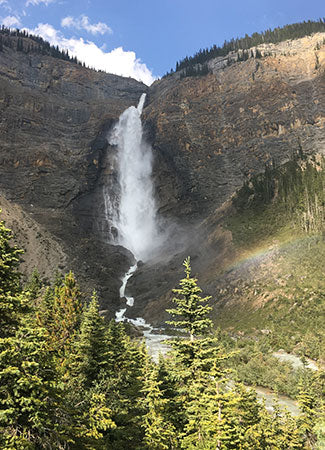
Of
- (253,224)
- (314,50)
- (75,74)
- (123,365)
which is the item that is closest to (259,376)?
(123,365)

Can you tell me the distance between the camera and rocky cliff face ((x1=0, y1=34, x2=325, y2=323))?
2697 inches

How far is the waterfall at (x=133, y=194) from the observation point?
85875 millimetres

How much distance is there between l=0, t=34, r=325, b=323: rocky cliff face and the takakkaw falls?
504 mm

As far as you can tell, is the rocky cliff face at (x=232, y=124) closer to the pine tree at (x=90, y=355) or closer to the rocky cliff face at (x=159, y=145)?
the rocky cliff face at (x=159, y=145)

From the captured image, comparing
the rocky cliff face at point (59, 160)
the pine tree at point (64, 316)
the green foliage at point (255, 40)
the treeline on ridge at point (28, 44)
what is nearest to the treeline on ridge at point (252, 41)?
the green foliage at point (255, 40)

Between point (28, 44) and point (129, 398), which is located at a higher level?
point (28, 44)

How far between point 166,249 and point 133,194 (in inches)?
1092


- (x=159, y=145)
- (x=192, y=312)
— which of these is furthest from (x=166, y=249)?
(x=192, y=312)

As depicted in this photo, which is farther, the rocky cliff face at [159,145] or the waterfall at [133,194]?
the waterfall at [133,194]

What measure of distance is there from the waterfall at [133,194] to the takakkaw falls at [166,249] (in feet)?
1.89

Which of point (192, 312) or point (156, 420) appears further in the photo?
point (192, 312)

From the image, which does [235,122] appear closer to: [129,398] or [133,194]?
[133,194]

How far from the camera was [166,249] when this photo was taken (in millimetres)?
77000

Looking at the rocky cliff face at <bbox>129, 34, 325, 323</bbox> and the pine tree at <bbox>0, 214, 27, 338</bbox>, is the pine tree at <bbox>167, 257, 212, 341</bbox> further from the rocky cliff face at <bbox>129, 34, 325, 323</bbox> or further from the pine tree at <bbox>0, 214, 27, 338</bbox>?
the rocky cliff face at <bbox>129, 34, 325, 323</bbox>
